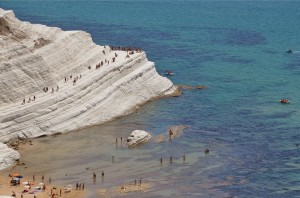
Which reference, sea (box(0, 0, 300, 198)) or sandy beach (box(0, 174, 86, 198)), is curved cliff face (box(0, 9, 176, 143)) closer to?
sea (box(0, 0, 300, 198))

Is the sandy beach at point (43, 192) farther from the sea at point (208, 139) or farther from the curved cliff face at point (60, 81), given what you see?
the curved cliff face at point (60, 81)

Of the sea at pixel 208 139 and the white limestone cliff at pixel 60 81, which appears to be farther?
the white limestone cliff at pixel 60 81

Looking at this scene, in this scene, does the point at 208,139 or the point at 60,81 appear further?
the point at 60,81

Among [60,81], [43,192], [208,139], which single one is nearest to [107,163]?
[43,192]

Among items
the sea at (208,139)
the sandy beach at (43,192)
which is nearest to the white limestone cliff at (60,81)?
the sea at (208,139)

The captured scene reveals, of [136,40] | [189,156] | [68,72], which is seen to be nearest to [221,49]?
[136,40]

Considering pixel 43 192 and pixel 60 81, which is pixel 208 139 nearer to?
pixel 60 81

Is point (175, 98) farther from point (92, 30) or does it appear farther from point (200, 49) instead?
point (92, 30)

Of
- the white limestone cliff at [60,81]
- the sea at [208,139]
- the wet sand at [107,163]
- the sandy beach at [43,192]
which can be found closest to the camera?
the sandy beach at [43,192]

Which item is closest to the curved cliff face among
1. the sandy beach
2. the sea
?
the sea
